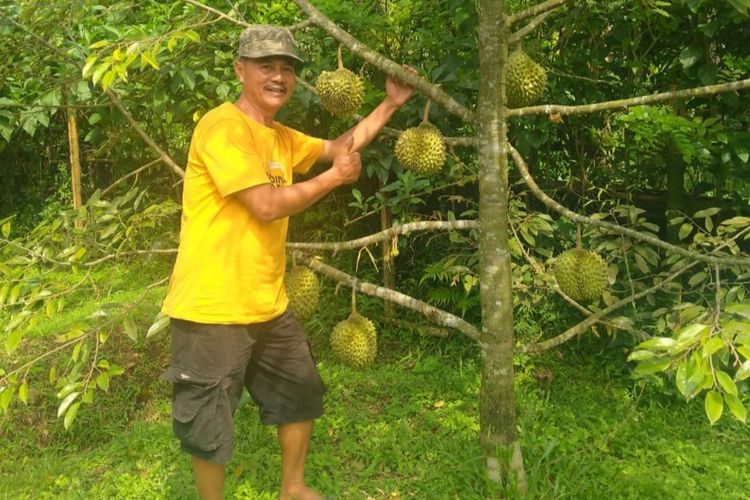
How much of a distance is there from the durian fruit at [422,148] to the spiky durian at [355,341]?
0.61m

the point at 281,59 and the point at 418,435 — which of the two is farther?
the point at 418,435

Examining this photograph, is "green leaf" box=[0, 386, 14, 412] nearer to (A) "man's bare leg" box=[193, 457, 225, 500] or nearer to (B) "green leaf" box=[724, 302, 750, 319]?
(A) "man's bare leg" box=[193, 457, 225, 500]

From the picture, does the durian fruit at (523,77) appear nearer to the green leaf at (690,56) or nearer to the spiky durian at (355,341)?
the spiky durian at (355,341)

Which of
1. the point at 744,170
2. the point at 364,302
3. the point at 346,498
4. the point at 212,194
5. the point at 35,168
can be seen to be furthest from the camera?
the point at 35,168

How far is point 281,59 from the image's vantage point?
221cm

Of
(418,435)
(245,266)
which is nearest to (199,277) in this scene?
(245,266)

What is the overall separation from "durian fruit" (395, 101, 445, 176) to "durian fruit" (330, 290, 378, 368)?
0.58 m

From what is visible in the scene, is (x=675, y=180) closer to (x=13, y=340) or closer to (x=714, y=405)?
(x=714, y=405)

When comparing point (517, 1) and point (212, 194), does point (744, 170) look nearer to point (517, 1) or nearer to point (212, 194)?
point (517, 1)

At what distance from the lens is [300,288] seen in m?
2.47

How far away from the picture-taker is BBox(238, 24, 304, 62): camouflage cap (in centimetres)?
212

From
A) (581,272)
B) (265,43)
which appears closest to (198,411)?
(265,43)

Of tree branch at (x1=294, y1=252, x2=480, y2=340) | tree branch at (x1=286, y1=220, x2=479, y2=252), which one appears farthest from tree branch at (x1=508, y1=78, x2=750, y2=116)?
tree branch at (x1=294, y1=252, x2=480, y2=340)

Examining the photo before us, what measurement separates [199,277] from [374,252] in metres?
2.32
